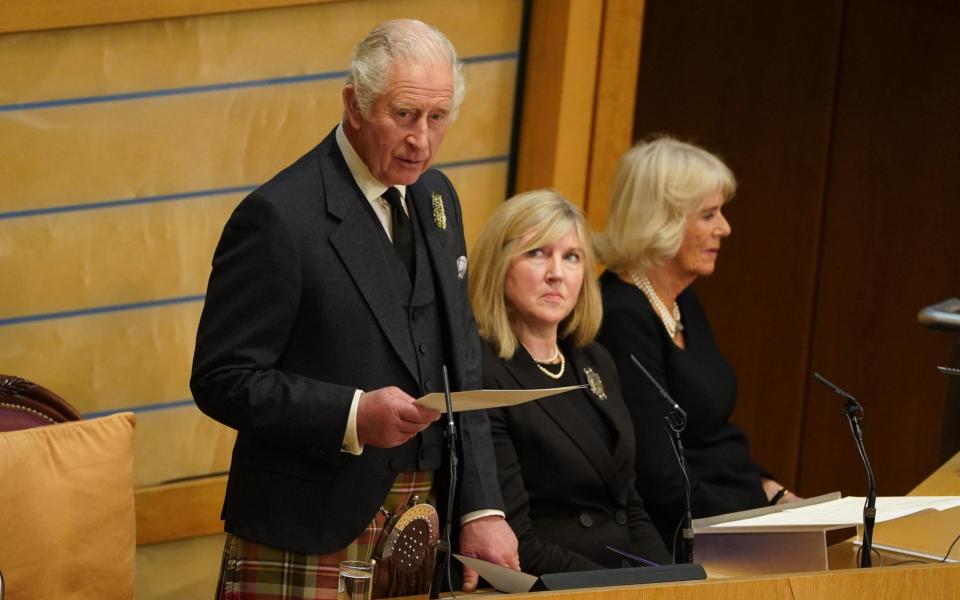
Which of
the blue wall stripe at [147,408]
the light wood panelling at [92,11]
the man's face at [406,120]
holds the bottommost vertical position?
the blue wall stripe at [147,408]

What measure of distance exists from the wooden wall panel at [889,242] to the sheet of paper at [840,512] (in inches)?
133

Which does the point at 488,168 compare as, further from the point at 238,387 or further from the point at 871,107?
the point at 871,107

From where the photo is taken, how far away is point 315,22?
12.0 feet

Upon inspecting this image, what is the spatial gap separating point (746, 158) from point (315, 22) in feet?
9.27

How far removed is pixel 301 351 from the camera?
7.98 feet

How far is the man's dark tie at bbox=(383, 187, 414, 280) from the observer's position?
256 centimetres

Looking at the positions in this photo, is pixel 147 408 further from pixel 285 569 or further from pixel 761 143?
pixel 761 143

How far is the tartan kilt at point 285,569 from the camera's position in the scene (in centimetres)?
241

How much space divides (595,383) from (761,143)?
3003mm

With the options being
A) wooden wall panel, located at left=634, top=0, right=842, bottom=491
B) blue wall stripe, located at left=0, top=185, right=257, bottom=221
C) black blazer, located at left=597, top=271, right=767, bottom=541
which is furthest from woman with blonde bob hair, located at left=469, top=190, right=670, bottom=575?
wooden wall panel, located at left=634, top=0, right=842, bottom=491

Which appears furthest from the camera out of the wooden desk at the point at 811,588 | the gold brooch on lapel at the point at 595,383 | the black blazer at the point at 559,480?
the gold brooch on lapel at the point at 595,383

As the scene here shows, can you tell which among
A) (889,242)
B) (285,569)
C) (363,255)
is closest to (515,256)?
(363,255)

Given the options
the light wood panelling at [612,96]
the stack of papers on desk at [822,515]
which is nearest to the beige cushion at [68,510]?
the stack of papers on desk at [822,515]

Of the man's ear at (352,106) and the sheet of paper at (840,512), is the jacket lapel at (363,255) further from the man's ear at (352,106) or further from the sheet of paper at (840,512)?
the sheet of paper at (840,512)
